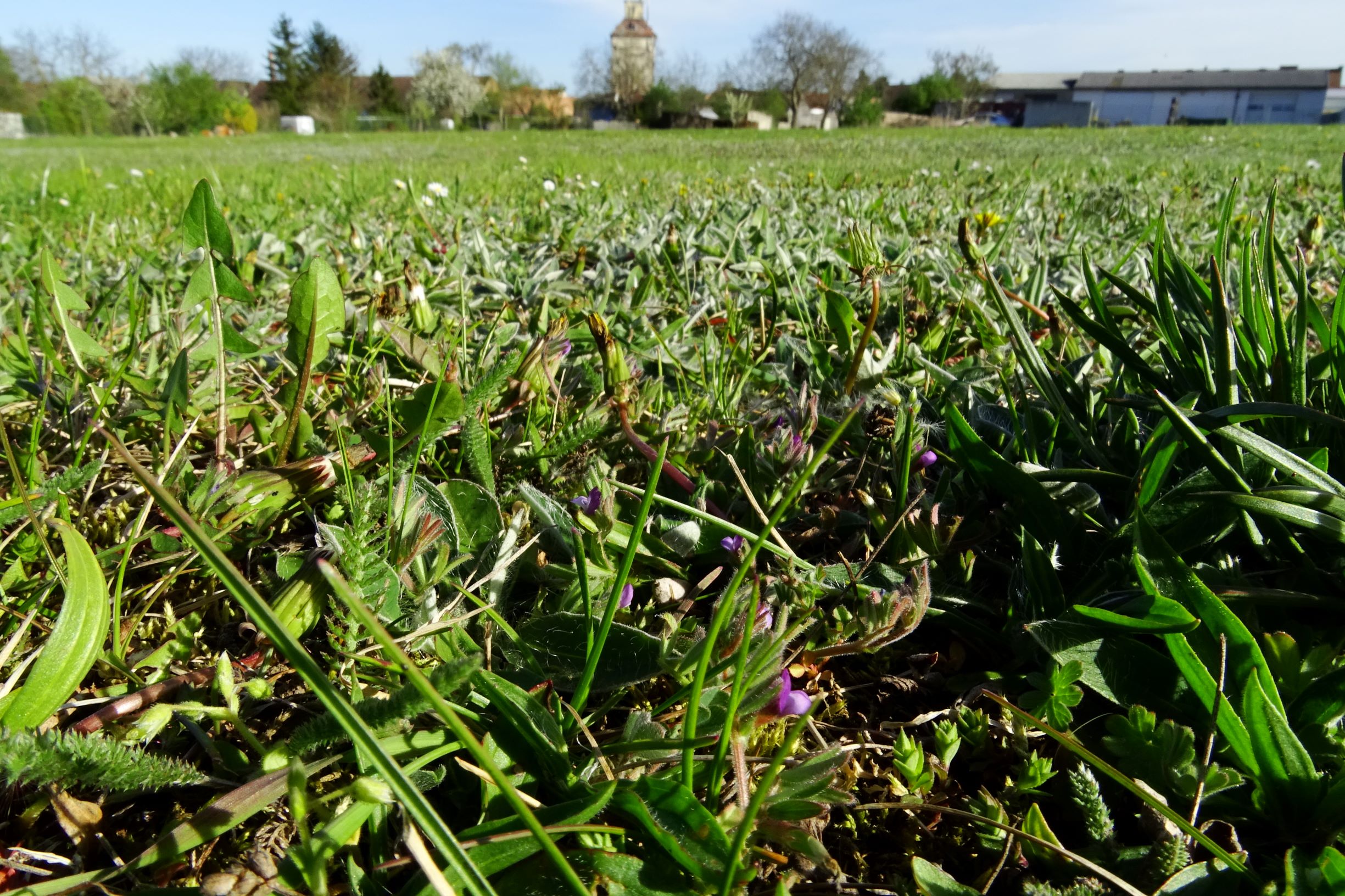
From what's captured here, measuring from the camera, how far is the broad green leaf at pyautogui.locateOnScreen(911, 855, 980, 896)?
0.69 metres

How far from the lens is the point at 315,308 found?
123 cm

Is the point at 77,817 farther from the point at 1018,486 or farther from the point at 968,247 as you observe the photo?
the point at 968,247

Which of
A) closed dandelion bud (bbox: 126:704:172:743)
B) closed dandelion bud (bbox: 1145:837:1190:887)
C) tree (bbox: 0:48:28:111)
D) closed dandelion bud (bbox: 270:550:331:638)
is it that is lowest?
closed dandelion bud (bbox: 1145:837:1190:887)

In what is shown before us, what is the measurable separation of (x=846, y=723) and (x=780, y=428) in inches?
18.7

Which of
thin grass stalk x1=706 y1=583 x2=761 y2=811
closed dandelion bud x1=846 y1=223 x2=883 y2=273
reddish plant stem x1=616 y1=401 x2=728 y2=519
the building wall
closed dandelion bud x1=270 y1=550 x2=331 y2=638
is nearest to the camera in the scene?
thin grass stalk x1=706 y1=583 x2=761 y2=811

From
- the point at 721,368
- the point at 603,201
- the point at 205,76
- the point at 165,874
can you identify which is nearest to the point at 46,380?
the point at 165,874

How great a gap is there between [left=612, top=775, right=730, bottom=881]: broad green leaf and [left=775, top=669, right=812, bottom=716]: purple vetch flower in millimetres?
136

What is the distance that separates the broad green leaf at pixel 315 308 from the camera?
1.23 m

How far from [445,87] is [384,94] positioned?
21.7ft

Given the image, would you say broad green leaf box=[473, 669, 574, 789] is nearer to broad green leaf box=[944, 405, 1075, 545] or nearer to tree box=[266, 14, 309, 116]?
broad green leaf box=[944, 405, 1075, 545]

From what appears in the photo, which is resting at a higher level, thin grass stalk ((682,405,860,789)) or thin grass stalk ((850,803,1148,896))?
thin grass stalk ((682,405,860,789))

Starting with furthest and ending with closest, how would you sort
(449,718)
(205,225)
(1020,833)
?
(205,225), (1020,833), (449,718)

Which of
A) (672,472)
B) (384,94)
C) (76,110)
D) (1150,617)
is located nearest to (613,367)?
(672,472)

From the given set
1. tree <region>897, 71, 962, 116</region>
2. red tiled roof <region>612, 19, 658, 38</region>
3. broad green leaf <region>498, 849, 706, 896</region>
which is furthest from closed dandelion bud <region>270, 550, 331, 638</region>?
red tiled roof <region>612, 19, 658, 38</region>
